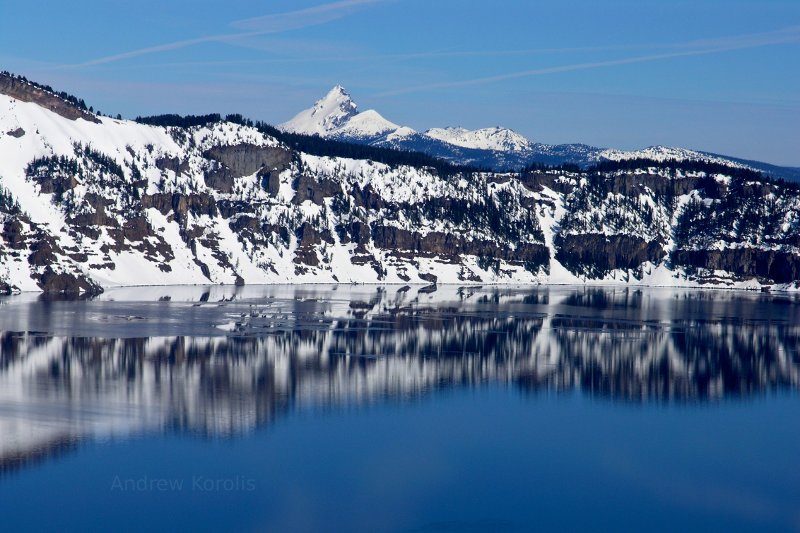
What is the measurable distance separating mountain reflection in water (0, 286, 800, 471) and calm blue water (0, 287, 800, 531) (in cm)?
41

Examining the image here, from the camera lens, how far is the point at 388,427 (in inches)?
2857

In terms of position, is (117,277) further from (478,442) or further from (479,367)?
(478,442)

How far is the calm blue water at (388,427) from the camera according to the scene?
54.7m

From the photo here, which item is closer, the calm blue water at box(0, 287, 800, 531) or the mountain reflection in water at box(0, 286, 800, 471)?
the calm blue water at box(0, 287, 800, 531)

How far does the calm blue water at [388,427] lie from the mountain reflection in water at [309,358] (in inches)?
16.3

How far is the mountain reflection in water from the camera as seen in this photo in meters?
75.1

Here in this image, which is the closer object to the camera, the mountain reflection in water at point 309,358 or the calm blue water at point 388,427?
the calm blue water at point 388,427

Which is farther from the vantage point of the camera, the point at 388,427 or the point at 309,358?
the point at 309,358

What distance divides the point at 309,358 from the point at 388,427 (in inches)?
1140

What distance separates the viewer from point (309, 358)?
329 ft

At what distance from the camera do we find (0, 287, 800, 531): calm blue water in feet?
179

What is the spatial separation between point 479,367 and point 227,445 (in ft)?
125

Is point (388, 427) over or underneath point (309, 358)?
underneath

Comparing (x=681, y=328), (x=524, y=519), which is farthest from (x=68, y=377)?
(x=681, y=328)
